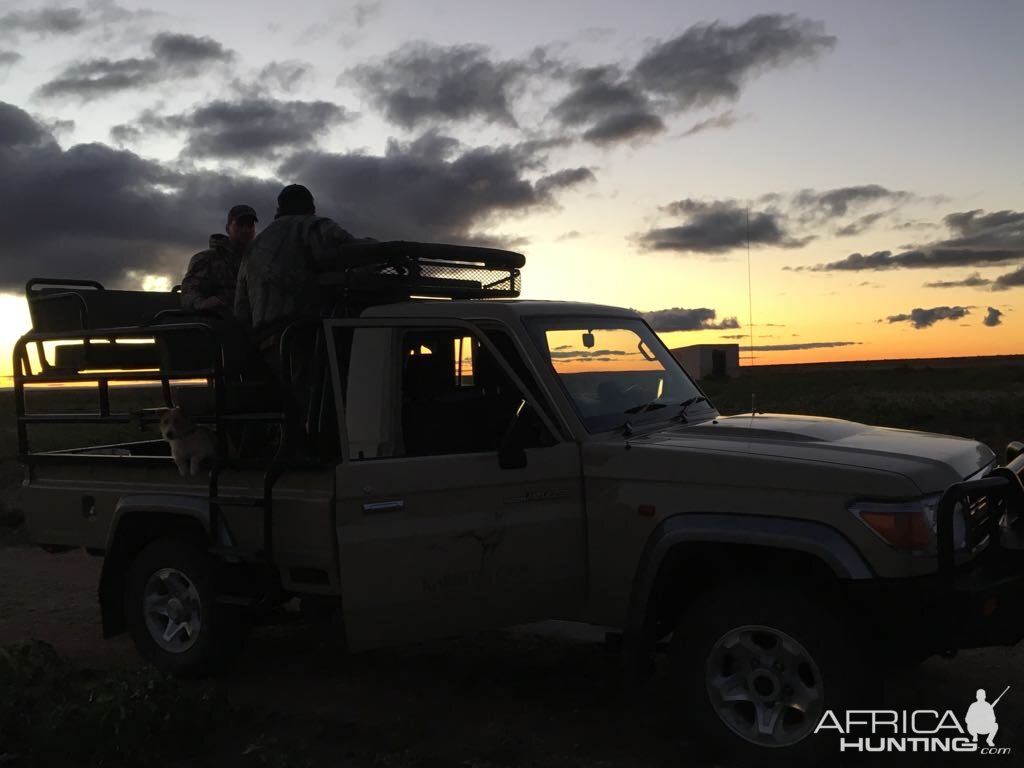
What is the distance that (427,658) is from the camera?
6.26 metres

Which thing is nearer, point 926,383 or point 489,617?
point 489,617

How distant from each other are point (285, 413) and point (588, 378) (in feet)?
5.47

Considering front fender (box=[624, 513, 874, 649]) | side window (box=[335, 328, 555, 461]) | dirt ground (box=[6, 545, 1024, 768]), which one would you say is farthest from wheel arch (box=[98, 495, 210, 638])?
front fender (box=[624, 513, 874, 649])

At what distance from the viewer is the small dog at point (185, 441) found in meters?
5.74

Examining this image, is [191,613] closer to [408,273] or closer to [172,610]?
[172,610]

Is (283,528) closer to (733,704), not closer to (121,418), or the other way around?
(121,418)

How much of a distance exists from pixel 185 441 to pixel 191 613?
3.54ft

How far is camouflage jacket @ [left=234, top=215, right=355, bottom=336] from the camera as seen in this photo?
19.4 feet

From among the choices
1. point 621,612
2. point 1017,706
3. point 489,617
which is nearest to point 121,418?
point 489,617

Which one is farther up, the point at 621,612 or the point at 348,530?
the point at 348,530

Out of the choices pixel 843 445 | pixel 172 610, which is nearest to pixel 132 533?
pixel 172 610

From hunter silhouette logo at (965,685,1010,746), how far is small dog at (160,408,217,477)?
175 inches

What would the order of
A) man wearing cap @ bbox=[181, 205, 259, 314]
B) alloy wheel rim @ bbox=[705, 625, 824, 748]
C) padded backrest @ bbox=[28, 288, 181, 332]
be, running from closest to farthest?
alloy wheel rim @ bbox=[705, 625, 824, 748] → padded backrest @ bbox=[28, 288, 181, 332] → man wearing cap @ bbox=[181, 205, 259, 314]

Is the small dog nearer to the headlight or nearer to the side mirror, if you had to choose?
the headlight
